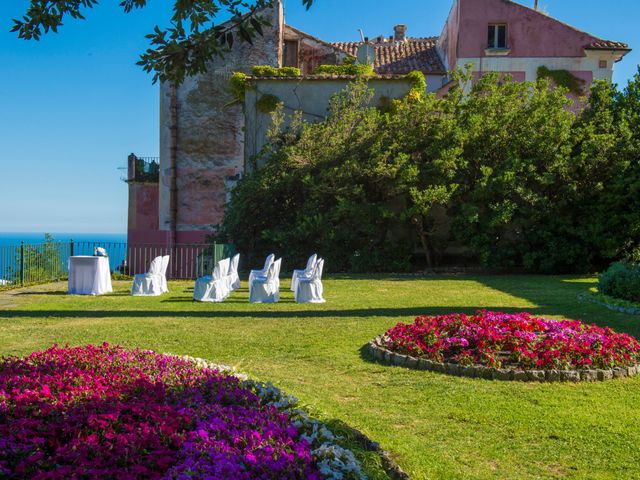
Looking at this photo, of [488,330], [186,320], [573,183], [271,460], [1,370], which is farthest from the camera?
[573,183]

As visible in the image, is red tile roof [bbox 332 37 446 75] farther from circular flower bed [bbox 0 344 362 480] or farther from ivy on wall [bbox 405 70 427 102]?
circular flower bed [bbox 0 344 362 480]

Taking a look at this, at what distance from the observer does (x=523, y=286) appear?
17547 millimetres

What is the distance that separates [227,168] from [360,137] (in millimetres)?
10953

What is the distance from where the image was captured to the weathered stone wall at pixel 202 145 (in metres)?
31.5

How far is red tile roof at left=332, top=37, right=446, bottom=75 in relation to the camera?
32.8 metres

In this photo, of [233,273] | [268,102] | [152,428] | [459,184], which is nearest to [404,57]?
[268,102]

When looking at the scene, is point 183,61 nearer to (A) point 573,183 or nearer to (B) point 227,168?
(A) point 573,183

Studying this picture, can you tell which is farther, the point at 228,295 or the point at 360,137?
the point at 360,137

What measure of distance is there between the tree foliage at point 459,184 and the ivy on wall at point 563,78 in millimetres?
8372

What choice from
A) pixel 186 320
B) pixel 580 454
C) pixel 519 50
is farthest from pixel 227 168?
pixel 580 454

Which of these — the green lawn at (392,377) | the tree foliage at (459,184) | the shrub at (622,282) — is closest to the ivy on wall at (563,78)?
the tree foliage at (459,184)

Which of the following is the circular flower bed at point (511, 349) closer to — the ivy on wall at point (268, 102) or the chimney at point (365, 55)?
the ivy on wall at point (268, 102)

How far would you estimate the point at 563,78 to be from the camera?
3089 centimetres

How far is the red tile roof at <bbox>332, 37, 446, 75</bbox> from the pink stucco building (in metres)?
0.11
